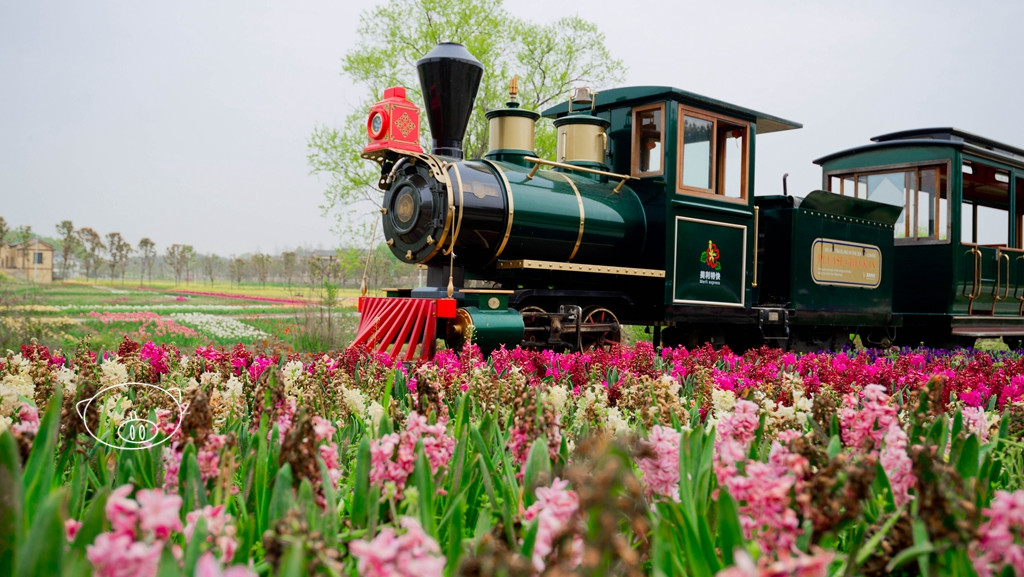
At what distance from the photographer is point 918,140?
9.34 meters

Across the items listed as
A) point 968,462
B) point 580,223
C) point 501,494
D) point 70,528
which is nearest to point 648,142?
point 580,223

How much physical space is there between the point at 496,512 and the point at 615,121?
638cm

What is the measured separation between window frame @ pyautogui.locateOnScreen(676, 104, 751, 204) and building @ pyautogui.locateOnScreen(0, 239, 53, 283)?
1538 inches

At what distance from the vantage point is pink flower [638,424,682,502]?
56.9 inches

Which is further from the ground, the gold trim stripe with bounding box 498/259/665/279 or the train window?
the train window

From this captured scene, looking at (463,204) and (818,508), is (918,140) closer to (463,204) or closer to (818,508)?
(463,204)

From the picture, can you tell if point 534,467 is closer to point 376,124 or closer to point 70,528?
point 70,528

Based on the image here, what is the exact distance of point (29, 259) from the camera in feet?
130

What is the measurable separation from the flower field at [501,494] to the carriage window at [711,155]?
184 inches

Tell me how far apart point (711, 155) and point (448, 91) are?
8.80 feet

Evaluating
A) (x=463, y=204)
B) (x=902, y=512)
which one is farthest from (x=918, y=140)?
(x=902, y=512)

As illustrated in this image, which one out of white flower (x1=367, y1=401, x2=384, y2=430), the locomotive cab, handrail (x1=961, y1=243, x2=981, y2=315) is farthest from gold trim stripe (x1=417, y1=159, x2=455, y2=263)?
Result: handrail (x1=961, y1=243, x2=981, y2=315)

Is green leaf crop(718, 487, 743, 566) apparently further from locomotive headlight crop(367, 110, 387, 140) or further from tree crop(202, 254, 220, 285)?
tree crop(202, 254, 220, 285)

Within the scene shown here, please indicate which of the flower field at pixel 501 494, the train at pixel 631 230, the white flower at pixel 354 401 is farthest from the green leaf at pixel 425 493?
the train at pixel 631 230
